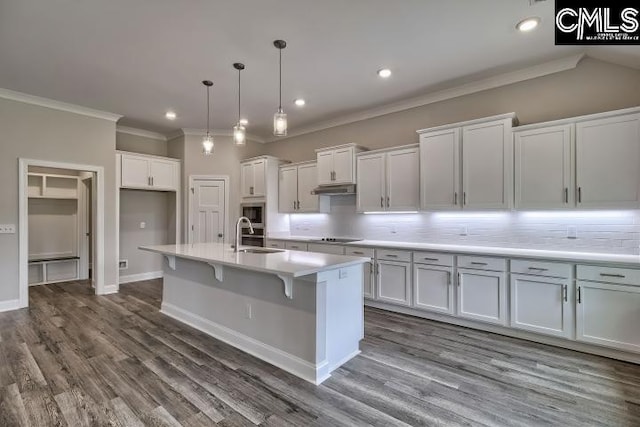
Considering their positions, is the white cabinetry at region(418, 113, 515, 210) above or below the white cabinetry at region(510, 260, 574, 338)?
above

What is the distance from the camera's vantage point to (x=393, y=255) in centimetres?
409

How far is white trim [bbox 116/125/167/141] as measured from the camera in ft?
19.4

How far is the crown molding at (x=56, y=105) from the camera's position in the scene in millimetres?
4269

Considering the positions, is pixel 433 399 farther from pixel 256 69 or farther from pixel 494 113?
pixel 256 69

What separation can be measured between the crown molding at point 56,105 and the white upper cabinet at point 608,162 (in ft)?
21.0

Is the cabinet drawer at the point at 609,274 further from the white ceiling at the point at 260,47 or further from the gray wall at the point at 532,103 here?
the white ceiling at the point at 260,47

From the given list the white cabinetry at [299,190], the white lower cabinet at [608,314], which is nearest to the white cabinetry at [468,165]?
the white lower cabinet at [608,314]

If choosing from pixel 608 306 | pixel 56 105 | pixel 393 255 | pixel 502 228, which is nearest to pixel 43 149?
pixel 56 105

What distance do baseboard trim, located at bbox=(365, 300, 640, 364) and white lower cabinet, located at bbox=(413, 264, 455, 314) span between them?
0.13 meters

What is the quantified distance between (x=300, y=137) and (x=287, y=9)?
3.56 metres

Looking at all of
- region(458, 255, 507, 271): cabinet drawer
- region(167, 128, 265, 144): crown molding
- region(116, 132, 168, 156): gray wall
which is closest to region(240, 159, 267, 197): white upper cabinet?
region(167, 128, 265, 144): crown molding

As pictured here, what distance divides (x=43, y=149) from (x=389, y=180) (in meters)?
5.04

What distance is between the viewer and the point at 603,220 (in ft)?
10.4

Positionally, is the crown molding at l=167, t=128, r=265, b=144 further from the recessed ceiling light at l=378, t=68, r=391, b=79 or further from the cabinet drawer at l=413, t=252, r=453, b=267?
the cabinet drawer at l=413, t=252, r=453, b=267
